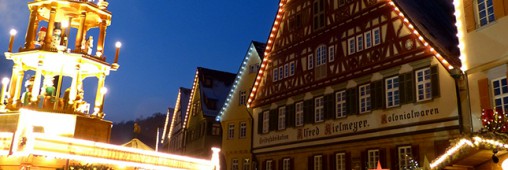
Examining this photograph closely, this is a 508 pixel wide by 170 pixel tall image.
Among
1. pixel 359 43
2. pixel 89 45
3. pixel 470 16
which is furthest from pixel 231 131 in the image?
pixel 89 45

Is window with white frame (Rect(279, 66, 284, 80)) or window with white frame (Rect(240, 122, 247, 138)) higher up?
window with white frame (Rect(279, 66, 284, 80))

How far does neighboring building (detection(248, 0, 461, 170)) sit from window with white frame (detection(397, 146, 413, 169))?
38 millimetres

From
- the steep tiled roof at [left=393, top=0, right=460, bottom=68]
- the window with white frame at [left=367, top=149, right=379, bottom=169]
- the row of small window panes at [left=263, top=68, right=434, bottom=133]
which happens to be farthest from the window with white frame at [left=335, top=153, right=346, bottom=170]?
the steep tiled roof at [left=393, top=0, right=460, bottom=68]

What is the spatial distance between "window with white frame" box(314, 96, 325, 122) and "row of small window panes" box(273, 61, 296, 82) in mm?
2724

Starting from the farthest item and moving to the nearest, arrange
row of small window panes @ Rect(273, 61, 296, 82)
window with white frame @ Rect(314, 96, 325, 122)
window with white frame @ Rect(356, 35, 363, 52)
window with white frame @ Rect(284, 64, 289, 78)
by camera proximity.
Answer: window with white frame @ Rect(284, 64, 289, 78), row of small window panes @ Rect(273, 61, 296, 82), window with white frame @ Rect(314, 96, 325, 122), window with white frame @ Rect(356, 35, 363, 52)

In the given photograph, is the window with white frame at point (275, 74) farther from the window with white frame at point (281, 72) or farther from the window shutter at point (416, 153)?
the window shutter at point (416, 153)

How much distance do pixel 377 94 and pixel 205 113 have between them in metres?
20.3

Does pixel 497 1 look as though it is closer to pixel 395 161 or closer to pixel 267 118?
pixel 395 161

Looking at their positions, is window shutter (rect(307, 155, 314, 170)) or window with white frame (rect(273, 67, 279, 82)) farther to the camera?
window with white frame (rect(273, 67, 279, 82))

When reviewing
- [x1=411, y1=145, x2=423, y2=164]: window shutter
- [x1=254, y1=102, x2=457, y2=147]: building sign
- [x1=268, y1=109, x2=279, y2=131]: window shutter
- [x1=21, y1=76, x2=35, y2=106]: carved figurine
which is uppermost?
[x1=268, y1=109, x2=279, y2=131]: window shutter

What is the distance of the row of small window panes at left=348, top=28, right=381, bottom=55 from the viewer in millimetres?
19719

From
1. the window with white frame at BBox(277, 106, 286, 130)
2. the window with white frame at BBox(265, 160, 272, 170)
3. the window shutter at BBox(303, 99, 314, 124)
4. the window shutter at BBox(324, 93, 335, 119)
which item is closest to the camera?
the window shutter at BBox(324, 93, 335, 119)

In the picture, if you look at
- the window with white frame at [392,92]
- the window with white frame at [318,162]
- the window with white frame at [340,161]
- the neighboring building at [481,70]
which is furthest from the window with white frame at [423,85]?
the window with white frame at [318,162]

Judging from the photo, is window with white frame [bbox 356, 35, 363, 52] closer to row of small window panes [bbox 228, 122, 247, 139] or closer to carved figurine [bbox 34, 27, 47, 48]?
row of small window panes [bbox 228, 122, 247, 139]
